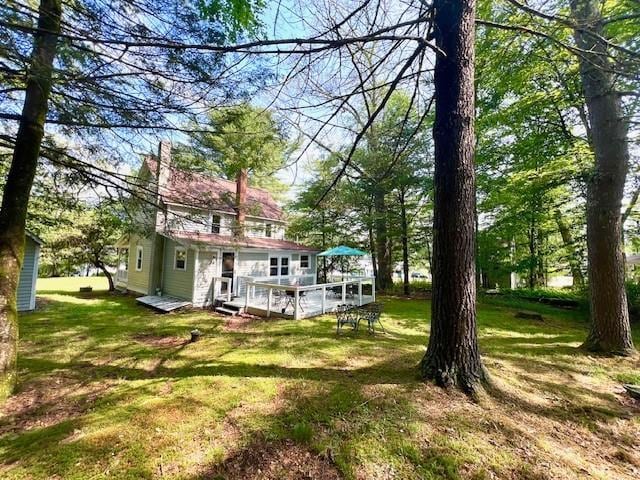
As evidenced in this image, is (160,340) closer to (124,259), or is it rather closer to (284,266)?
(284,266)

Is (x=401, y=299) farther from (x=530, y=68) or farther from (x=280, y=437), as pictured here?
(x=280, y=437)

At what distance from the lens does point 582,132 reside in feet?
38.0

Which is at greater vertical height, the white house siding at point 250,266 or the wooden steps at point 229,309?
the white house siding at point 250,266

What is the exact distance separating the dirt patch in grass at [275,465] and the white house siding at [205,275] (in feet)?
30.6

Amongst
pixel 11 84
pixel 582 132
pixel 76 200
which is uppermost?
pixel 582 132

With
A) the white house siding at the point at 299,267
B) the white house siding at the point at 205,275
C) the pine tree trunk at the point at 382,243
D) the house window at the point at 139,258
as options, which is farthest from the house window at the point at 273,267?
the house window at the point at 139,258

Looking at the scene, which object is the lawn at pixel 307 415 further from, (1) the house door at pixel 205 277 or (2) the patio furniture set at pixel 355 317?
(1) the house door at pixel 205 277

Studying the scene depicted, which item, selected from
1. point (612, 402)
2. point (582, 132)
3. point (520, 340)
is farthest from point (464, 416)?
point (582, 132)

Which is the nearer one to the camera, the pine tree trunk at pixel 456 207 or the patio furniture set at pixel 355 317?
the pine tree trunk at pixel 456 207

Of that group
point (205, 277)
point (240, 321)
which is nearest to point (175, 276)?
point (205, 277)

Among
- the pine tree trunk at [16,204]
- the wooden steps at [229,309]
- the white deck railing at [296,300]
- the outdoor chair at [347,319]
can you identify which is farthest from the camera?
the wooden steps at [229,309]

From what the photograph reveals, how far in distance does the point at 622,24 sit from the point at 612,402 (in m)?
7.06

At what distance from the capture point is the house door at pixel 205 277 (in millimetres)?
10898

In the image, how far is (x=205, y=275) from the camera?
11.1m
